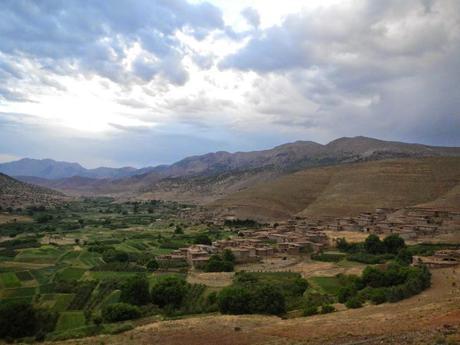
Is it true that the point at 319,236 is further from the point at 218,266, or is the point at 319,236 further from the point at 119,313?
the point at 119,313

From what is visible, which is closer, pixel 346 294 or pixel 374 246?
pixel 346 294

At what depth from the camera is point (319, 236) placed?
6931cm

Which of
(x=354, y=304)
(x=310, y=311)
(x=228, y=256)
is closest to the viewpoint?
(x=310, y=311)

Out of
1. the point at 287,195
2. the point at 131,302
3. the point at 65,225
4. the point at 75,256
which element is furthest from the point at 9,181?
the point at 131,302

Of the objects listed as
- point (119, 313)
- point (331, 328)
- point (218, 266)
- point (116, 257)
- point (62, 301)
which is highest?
point (331, 328)

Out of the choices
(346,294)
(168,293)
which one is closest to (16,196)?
(168,293)

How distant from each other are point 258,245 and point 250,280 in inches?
821

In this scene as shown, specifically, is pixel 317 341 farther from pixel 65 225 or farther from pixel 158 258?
pixel 65 225

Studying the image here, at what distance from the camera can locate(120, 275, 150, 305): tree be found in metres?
40.4

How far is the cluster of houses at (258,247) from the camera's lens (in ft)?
193

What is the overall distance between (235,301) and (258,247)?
1195 inches

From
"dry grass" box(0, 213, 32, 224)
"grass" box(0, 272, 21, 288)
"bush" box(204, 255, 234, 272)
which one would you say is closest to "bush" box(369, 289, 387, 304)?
"bush" box(204, 255, 234, 272)

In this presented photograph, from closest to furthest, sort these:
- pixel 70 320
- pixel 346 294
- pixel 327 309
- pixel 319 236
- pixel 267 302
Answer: pixel 327 309 < pixel 267 302 < pixel 346 294 < pixel 70 320 < pixel 319 236

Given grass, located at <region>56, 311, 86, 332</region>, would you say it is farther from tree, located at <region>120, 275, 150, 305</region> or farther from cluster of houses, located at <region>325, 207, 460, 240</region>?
cluster of houses, located at <region>325, 207, 460, 240</region>
